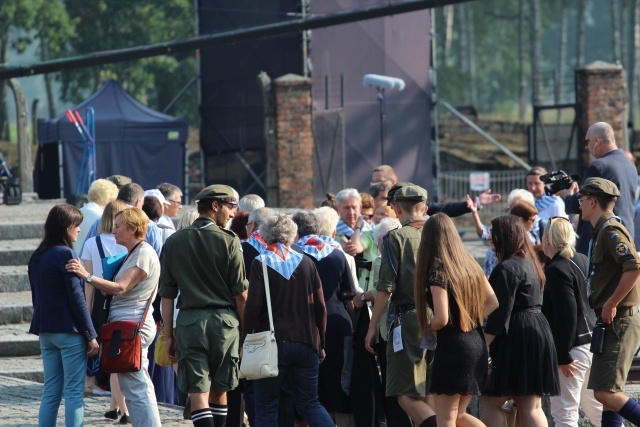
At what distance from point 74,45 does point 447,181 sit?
18496 millimetres

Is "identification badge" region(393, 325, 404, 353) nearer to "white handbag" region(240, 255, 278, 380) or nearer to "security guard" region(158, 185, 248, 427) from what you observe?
"white handbag" region(240, 255, 278, 380)

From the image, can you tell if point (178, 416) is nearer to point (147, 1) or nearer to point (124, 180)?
point (124, 180)

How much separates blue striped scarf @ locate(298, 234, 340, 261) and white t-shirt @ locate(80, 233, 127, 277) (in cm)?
149

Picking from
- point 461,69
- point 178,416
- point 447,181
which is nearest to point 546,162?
point 447,181

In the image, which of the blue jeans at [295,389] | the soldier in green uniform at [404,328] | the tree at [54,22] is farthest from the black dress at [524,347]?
the tree at [54,22]

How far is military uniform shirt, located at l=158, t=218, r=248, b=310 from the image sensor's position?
7.97m

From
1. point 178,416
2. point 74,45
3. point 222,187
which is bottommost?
point 178,416

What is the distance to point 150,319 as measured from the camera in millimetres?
8562

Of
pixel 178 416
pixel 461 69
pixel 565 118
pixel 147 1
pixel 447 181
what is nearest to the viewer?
pixel 178 416

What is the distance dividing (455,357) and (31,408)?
13.3 feet

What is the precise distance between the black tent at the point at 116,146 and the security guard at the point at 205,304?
611 inches

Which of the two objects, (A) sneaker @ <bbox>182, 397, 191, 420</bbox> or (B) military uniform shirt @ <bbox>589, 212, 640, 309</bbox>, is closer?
(B) military uniform shirt @ <bbox>589, 212, 640, 309</bbox>

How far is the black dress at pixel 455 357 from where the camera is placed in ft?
23.9

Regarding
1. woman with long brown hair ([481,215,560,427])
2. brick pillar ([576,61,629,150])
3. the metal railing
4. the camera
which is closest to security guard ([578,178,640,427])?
woman with long brown hair ([481,215,560,427])
